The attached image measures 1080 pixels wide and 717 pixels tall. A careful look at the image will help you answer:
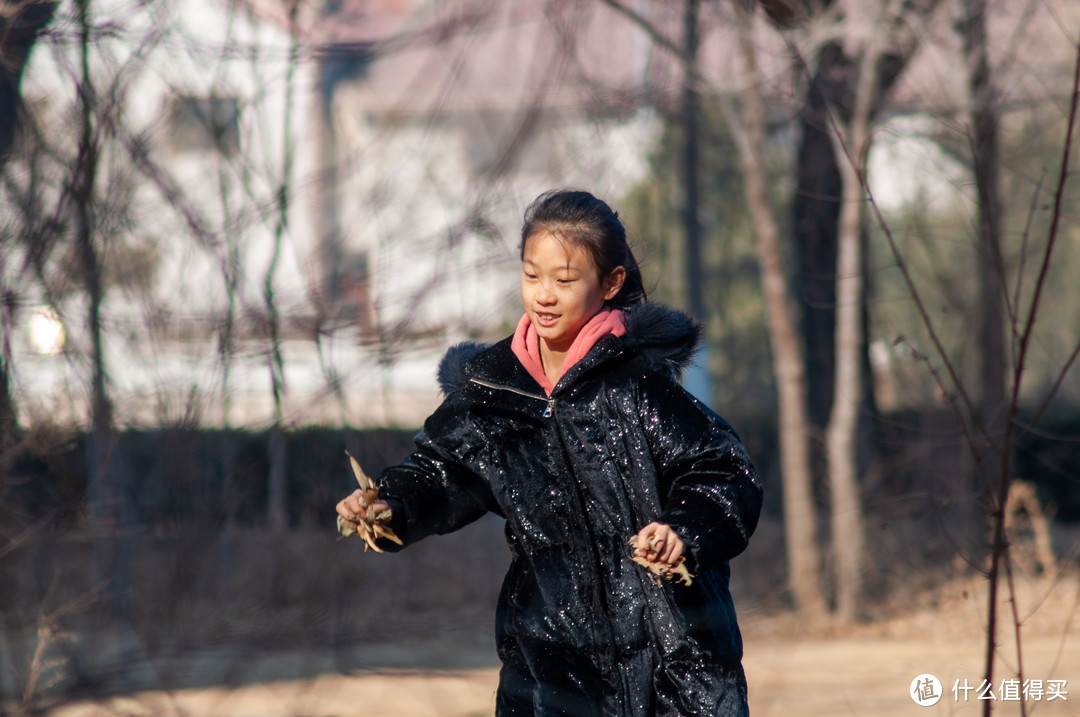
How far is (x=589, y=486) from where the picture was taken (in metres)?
2.36

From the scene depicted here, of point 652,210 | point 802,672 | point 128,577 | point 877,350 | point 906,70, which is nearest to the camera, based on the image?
point 802,672

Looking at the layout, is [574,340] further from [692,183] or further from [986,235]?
[692,183]

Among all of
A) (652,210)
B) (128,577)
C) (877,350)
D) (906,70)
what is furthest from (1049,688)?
(877,350)

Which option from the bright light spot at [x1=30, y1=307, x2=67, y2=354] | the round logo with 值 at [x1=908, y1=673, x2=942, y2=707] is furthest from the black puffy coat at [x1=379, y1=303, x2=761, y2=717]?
the round logo with 值 at [x1=908, y1=673, x2=942, y2=707]

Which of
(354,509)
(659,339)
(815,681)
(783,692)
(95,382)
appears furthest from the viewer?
(815,681)

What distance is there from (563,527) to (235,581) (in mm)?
5811

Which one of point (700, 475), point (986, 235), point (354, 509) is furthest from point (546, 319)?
point (986, 235)

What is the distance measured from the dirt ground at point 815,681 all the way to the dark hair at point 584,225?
2.15 m

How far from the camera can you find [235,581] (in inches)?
300

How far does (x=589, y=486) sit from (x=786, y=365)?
5099 mm

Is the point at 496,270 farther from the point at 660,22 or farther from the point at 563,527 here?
the point at 563,527

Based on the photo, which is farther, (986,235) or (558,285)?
(986,235)

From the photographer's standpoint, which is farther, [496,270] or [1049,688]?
[496,270]

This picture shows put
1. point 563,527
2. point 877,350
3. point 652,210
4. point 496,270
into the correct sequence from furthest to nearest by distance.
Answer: point 877,350 → point 652,210 → point 496,270 → point 563,527
